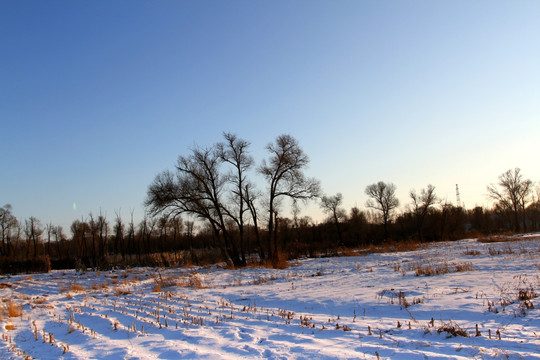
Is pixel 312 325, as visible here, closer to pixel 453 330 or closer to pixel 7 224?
pixel 453 330

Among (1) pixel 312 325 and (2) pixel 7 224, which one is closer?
(1) pixel 312 325

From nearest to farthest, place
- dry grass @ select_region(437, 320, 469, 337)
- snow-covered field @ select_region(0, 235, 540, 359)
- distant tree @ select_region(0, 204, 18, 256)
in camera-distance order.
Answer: snow-covered field @ select_region(0, 235, 540, 359) < dry grass @ select_region(437, 320, 469, 337) < distant tree @ select_region(0, 204, 18, 256)

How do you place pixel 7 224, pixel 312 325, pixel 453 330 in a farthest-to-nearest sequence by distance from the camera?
pixel 7 224, pixel 312 325, pixel 453 330

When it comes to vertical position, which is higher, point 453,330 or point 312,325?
point 453,330

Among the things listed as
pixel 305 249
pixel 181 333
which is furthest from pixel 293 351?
pixel 305 249

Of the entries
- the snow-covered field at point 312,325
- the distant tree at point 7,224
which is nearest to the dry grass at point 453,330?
the snow-covered field at point 312,325

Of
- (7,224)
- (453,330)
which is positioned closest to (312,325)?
(453,330)

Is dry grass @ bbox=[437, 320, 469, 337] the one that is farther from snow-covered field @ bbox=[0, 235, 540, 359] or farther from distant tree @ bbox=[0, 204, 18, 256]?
distant tree @ bbox=[0, 204, 18, 256]

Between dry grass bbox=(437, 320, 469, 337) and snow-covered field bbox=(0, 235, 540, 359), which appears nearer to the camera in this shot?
snow-covered field bbox=(0, 235, 540, 359)

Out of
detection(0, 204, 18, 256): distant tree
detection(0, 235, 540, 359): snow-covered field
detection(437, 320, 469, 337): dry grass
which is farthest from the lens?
detection(0, 204, 18, 256): distant tree

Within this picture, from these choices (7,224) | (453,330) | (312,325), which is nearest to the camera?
(453,330)

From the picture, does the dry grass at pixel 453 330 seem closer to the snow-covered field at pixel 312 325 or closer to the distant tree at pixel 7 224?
the snow-covered field at pixel 312 325

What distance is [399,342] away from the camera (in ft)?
16.0

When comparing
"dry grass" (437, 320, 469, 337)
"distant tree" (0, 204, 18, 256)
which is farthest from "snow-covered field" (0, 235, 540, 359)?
"distant tree" (0, 204, 18, 256)
